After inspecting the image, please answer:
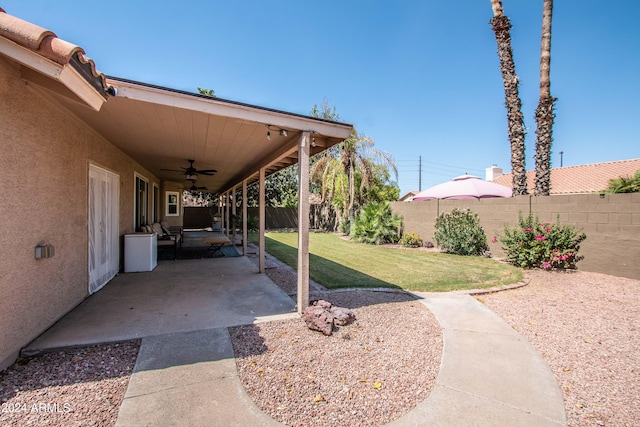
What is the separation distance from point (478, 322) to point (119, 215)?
7287 millimetres

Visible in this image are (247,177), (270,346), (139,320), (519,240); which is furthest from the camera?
(247,177)

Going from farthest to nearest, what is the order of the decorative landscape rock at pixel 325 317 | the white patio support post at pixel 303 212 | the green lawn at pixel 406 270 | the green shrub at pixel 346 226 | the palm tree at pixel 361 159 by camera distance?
the green shrub at pixel 346 226
the palm tree at pixel 361 159
the green lawn at pixel 406 270
the white patio support post at pixel 303 212
the decorative landscape rock at pixel 325 317

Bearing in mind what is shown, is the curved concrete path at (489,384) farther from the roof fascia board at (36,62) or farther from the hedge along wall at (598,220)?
the hedge along wall at (598,220)

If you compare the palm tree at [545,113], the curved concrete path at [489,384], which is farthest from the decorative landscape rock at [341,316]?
the palm tree at [545,113]

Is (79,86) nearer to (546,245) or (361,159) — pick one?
(546,245)

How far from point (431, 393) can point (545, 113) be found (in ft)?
30.0

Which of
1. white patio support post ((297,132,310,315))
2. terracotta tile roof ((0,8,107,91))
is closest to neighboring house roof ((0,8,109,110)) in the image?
terracotta tile roof ((0,8,107,91))

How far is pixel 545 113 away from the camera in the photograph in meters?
8.35

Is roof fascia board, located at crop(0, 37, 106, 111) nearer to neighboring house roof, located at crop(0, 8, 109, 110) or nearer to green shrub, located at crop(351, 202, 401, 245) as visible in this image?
neighboring house roof, located at crop(0, 8, 109, 110)

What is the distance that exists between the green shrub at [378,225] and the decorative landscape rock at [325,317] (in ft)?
29.6

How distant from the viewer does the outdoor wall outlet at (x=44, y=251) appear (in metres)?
3.14

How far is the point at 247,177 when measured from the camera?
28.1 feet

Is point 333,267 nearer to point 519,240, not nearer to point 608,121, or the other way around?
point 519,240

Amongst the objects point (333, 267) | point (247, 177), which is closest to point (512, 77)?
point (333, 267)
